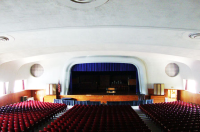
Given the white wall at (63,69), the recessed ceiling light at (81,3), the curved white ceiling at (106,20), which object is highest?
the recessed ceiling light at (81,3)

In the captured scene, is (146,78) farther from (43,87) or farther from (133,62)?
(43,87)

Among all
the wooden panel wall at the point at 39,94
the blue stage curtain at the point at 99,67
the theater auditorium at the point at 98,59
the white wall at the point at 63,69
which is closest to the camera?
the theater auditorium at the point at 98,59

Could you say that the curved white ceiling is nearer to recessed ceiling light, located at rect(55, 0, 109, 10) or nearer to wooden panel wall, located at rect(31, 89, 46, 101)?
recessed ceiling light, located at rect(55, 0, 109, 10)

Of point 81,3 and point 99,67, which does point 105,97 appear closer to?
point 99,67

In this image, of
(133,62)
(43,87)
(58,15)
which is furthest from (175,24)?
(43,87)

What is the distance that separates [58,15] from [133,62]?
1633 cm

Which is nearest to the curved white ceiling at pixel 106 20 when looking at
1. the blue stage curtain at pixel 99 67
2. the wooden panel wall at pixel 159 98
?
the wooden panel wall at pixel 159 98

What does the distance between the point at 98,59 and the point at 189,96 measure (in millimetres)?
12169

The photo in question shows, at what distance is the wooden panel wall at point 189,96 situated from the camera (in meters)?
17.2

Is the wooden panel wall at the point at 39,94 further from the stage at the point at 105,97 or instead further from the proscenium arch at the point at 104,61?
the proscenium arch at the point at 104,61

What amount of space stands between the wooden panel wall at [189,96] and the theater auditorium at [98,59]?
119 mm

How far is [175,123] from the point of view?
8.73 metres

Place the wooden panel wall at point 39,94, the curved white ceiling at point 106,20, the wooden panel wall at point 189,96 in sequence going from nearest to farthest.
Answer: the curved white ceiling at point 106,20 → the wooden panel wall at point 189,96 → the wooden panel wall at point 39,94

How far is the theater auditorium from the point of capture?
226 inches
